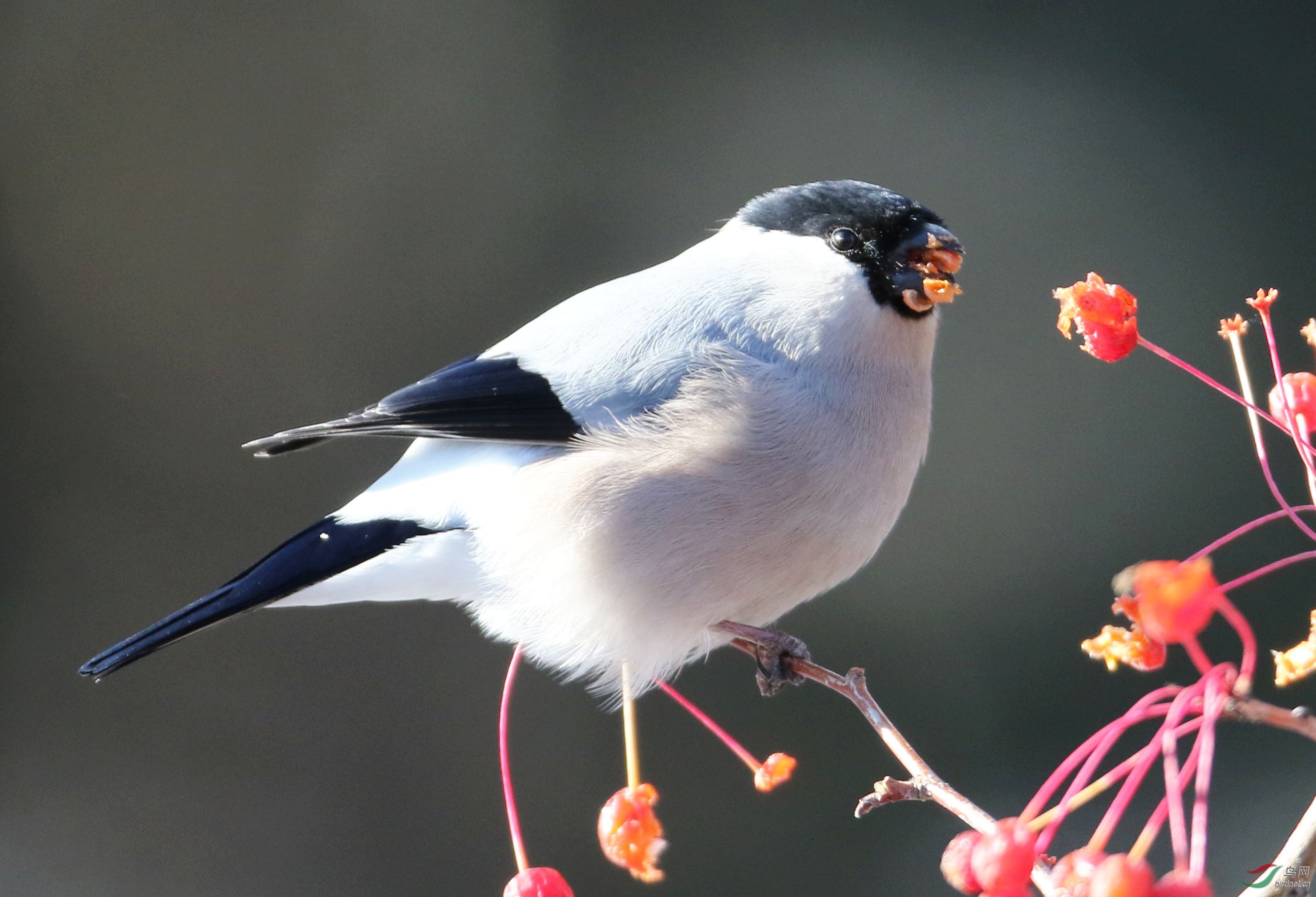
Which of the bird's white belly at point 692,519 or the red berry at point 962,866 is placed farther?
the bird's white belly at point 692,519

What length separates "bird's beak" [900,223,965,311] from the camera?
2.98 feet

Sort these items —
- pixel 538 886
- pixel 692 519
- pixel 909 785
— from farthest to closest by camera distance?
pixel 692 519, pixel 538 886, pixel 909 785

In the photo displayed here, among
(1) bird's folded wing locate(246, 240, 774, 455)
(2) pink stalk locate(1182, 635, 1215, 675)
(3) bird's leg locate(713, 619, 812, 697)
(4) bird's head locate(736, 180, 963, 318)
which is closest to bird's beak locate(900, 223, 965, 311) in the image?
(4) bird's head locate(736, 180, 963, 318)

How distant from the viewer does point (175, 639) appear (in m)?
0.87

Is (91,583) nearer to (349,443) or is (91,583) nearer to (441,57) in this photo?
(349,443)

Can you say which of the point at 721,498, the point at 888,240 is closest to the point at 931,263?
the point at 888,240

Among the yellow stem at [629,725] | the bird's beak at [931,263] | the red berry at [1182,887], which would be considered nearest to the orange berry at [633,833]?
the yellow stem at [629,725]

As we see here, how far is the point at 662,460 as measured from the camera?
3.01 feet

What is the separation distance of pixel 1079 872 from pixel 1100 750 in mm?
45

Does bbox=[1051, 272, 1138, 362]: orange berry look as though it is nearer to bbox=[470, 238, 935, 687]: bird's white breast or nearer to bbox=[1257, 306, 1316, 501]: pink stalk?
bbox=[1257, 306, 1316, 501]: pink stalk

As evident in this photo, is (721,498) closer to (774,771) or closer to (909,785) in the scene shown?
(774,771)

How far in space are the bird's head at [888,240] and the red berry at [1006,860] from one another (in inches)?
21.6

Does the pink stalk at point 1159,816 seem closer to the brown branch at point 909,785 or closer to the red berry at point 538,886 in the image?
the brown branch at point 909,785

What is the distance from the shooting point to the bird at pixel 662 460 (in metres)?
0.90
